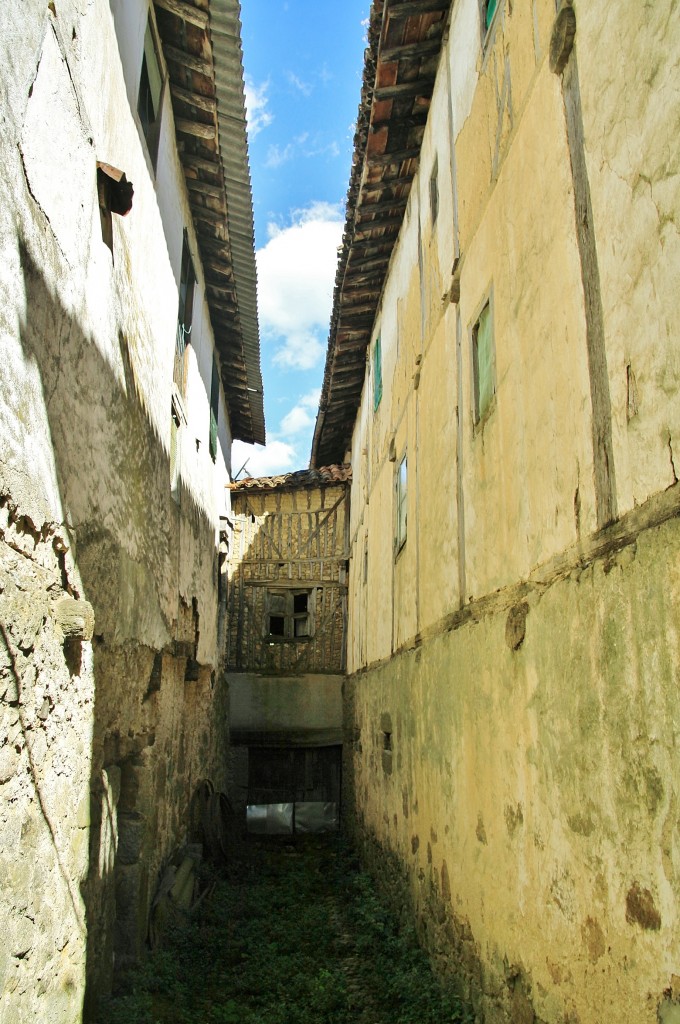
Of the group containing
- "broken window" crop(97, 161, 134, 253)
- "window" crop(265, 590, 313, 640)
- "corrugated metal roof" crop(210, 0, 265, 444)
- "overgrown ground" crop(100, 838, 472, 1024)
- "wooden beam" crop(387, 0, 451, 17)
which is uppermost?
"corrugated metal roof" crop(210, 0, 265, 444)

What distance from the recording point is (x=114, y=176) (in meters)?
4.85

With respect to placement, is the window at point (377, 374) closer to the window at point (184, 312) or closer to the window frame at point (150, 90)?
the window at point (184, 312)

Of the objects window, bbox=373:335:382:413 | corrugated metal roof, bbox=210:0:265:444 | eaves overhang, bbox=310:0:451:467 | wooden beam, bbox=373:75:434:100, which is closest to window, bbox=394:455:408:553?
window, bbox=373:335:382:413

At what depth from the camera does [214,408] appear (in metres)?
12.4

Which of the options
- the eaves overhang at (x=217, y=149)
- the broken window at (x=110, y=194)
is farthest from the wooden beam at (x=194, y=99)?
the broken window at (x=110, y=194)

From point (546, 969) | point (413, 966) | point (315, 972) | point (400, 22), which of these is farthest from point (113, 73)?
point (315, 972)

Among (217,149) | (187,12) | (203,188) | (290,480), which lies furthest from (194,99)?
(290,480)

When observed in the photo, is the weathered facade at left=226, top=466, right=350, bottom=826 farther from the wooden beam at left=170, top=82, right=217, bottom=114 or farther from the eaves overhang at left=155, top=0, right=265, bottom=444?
the wooden beam at left=170, top=82, right=217, bottom=114

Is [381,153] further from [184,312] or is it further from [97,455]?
[97,455]

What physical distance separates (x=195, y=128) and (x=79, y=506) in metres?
5.20

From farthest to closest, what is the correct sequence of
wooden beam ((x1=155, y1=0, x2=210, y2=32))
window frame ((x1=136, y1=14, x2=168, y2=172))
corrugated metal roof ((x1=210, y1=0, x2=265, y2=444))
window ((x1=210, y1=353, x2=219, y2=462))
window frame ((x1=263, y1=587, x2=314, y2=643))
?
window frame ((x1=263, y1=587, x2=314, y2=643)) < window ((x1=210, y1=353, x2=219, y2=462)) < corrugated metal roof ((x1=210, y1=0, x2=265, y2=444)) < wooden beam ((x1=155, y1=0, x2=210, y2=32)) < window frame ((x1=136, y1=14, x2=168, y2=172))

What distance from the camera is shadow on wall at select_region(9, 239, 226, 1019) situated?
396cm

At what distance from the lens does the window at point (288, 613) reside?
1580 cm

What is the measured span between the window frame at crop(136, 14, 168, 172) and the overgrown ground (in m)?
6.64
